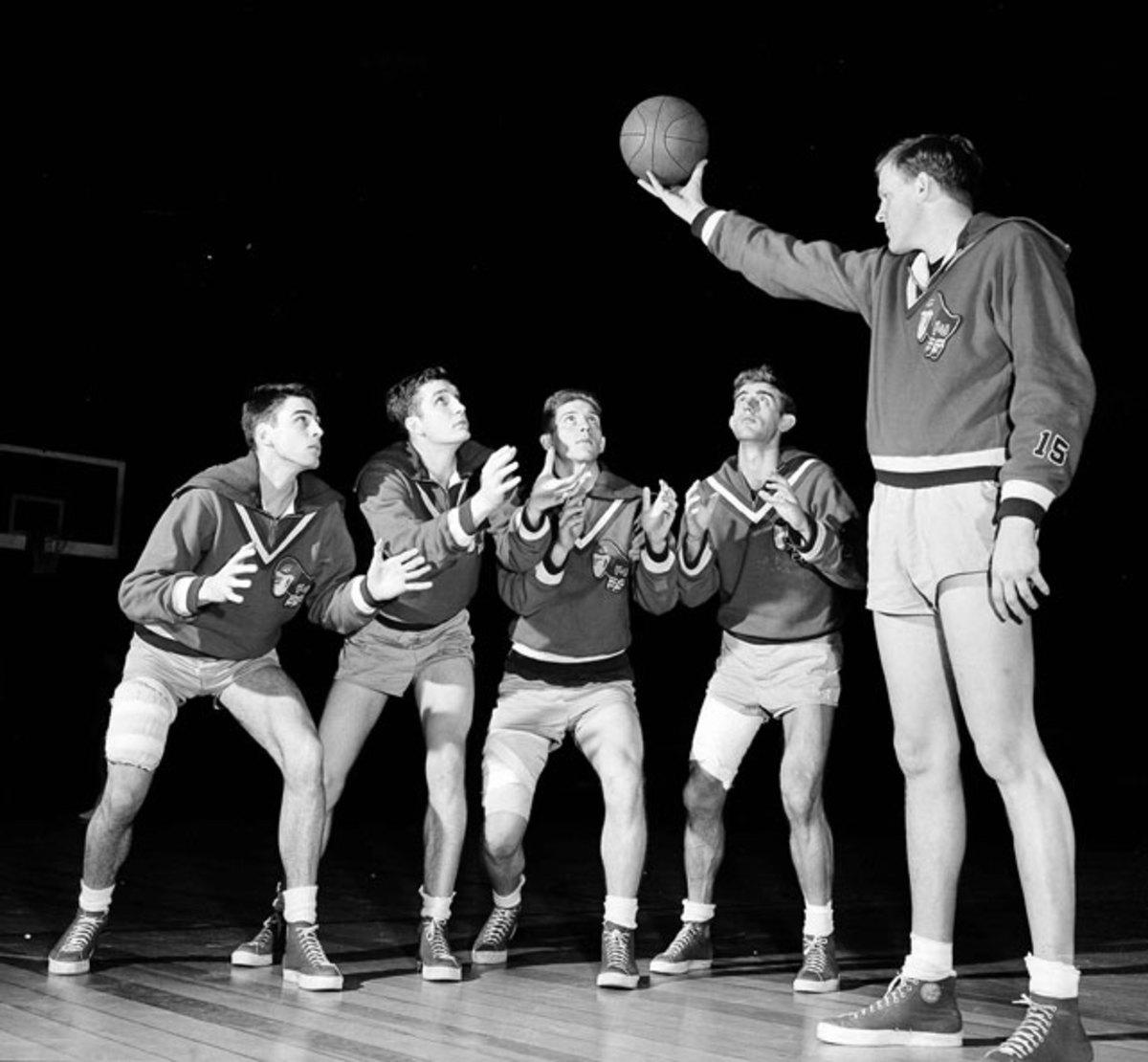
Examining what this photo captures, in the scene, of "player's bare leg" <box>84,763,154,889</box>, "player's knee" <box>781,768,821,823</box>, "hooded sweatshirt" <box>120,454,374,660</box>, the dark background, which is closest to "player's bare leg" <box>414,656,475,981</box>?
"hooded sweatshirt" <box>120,454,374,660</box>

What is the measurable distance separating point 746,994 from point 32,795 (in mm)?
6720

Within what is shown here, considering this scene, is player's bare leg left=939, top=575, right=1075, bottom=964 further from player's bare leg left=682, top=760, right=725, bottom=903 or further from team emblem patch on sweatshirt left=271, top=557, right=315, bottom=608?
team emblem patch on sweatshirt left=271, top=557, right=315, bottom=608

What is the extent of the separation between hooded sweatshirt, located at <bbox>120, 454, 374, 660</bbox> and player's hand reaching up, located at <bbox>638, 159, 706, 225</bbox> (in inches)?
48.7

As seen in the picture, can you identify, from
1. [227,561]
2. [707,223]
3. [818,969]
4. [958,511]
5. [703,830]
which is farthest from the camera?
[703,830]

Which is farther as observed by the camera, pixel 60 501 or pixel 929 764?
pixel 60 501

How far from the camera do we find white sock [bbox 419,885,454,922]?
3865 mm

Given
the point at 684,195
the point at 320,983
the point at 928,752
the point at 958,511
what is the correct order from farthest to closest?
the point at 320,983 < the point at 684,195 < the point at 928,752 < the point at 958,511

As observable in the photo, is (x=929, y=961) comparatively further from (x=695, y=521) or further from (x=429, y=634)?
(x=429, y=634)

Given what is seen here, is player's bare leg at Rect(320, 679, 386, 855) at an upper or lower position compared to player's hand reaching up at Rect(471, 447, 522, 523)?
lower

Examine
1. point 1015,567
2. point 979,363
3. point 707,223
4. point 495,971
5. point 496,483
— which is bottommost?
point 495,971

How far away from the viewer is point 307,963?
3.50m

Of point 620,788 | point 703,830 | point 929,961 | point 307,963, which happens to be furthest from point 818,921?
point 307,963

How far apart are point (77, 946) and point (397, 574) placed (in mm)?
1157

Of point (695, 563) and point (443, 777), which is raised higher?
point (695, 563)
